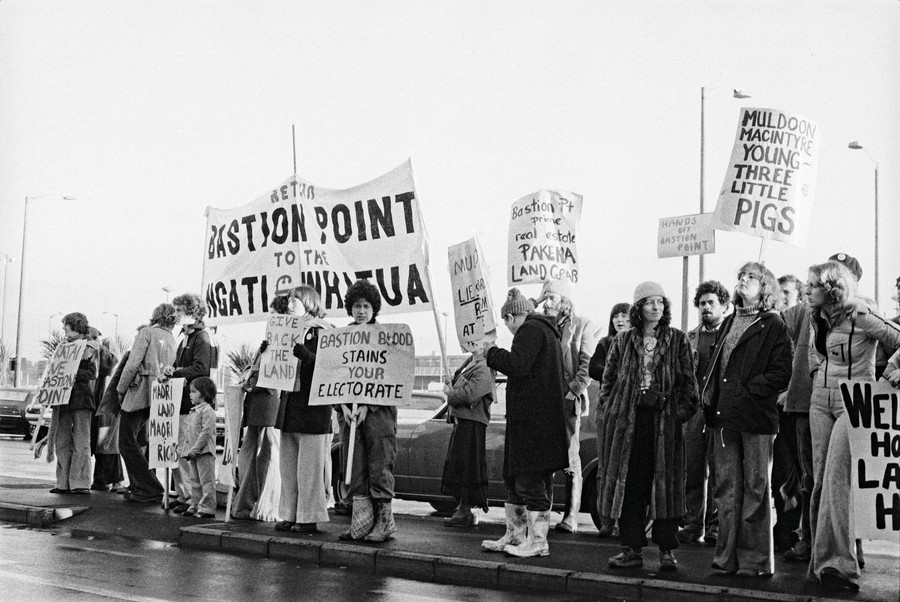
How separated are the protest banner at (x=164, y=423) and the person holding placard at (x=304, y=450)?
5.79 ft

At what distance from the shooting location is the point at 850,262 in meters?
7.66

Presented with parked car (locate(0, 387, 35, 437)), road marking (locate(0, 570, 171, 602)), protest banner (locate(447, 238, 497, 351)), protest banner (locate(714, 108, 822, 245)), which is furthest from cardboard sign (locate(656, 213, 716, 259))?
road marking (locate(0, 570, 171, 602))

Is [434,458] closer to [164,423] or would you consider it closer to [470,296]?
[470,296]

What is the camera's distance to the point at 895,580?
7.50 m

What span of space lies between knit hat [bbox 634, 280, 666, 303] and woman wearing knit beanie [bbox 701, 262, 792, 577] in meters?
0.56

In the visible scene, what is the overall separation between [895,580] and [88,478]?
928 centimetres

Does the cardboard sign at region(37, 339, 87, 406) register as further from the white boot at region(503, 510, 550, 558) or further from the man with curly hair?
the man with curly hair

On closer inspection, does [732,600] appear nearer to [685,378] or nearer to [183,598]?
[685,378]

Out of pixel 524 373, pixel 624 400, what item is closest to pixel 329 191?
pixel 524 373

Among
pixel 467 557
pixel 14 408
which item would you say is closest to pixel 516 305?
pixel 467 557

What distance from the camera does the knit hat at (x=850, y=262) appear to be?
7.57 meters

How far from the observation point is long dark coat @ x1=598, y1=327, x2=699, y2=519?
7543 millimetres

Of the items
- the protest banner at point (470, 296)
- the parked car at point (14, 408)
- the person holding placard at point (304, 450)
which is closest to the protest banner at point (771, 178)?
the protest banner at point (470, 296)

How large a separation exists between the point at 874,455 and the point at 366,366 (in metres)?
4.16
